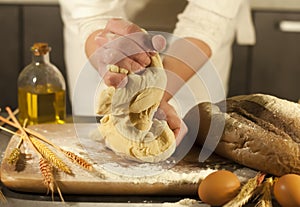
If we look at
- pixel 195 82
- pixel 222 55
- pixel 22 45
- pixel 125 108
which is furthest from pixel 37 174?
pixel 22 45

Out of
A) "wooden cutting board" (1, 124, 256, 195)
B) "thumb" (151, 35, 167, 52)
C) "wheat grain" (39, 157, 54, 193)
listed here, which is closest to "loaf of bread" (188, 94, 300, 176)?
"wooden cutting board" (1, 124, 256, 195)

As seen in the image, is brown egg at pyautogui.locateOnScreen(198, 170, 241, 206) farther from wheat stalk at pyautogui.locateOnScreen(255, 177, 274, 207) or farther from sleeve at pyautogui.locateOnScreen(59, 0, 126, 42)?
sleeve at pyautogui.locateOnScreen(59, 0, 126, 42)

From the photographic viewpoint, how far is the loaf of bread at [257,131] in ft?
3.40

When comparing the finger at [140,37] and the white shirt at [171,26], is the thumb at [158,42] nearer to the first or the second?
the finger at [140,37]

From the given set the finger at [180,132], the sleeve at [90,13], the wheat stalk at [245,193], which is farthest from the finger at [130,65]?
the sleeve at [90,13]

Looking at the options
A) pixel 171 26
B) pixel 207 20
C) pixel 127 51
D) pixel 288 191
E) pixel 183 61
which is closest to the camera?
pixel 288 191

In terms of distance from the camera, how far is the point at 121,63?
1029 mm

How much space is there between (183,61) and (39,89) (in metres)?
0.31

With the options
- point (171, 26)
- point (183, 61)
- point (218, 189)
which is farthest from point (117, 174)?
point (171, 26)

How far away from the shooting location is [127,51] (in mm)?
1038

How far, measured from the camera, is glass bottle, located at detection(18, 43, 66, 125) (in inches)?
50.1

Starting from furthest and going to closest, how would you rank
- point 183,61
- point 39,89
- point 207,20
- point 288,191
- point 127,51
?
1. point 207,20
2. point 183,61
3. point 39,89
4. point 127,51
5. point 288,191

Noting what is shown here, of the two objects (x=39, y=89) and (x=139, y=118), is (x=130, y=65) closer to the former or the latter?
(x=139, y=118)

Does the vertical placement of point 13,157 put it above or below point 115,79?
below
